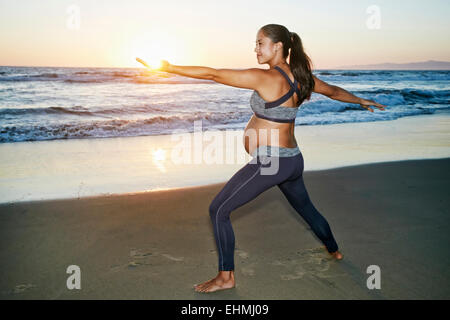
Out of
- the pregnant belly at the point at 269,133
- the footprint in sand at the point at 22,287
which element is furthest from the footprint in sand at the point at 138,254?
the pregnant belly at the point at 269,133

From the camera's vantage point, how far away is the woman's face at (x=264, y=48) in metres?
2.96

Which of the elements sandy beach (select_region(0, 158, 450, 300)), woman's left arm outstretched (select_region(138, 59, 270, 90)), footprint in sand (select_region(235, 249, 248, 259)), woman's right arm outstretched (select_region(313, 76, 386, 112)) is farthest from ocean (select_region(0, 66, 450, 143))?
woman's left arm outstretched (select_region(138, 59, 270, 90))

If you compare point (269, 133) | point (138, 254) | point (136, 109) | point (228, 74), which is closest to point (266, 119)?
point (269, 133)

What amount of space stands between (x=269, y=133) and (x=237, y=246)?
55.3 inches

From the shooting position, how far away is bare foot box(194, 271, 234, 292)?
3162 millimetres

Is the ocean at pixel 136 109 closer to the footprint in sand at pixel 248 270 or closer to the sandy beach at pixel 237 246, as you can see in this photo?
the sandy beach at pixel 237 246

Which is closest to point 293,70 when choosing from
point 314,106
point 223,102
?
point 314,106

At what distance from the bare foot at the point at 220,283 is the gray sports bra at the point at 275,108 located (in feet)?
4.05

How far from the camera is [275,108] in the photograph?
2.97m

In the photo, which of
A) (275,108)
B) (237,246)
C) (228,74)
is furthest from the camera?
(237,246)

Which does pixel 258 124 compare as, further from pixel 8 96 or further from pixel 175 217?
pixel 8 96

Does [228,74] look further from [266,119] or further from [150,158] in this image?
[150,158]

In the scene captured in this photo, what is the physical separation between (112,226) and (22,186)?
228cm

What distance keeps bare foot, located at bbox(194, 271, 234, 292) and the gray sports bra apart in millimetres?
1235
